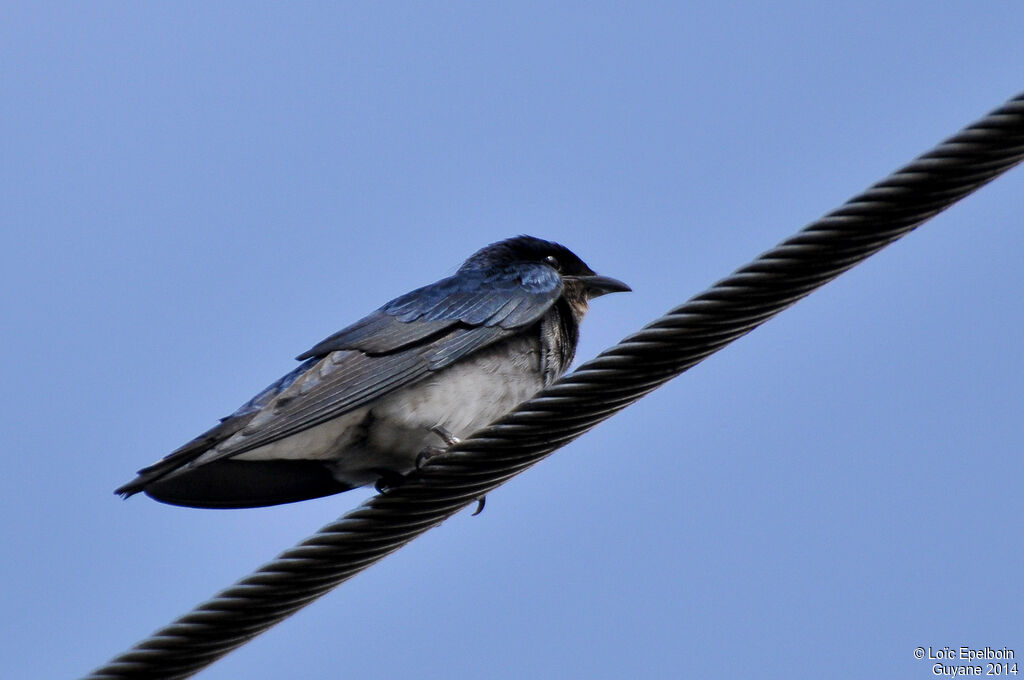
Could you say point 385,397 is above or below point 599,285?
below

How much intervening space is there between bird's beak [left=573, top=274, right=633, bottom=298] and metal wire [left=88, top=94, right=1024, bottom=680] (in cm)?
335

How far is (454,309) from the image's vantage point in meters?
6.87

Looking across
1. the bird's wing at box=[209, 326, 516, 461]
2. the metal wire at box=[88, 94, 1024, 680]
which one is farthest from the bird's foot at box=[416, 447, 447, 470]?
the metal wire at box=[88, 94, 1024, 680]

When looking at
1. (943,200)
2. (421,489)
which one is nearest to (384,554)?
(421,489)

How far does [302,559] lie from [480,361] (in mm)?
2366

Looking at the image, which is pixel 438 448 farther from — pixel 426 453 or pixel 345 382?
pixel 345 382

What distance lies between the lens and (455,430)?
646cm

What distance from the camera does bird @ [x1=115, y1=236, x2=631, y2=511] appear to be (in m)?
5.86

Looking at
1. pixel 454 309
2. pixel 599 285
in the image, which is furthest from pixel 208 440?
pixel 599 285

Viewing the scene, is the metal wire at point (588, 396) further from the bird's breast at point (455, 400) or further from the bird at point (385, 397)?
the bird's breast at point (455, 400)

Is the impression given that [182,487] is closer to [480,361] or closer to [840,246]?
[480,361]

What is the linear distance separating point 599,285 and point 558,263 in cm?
29

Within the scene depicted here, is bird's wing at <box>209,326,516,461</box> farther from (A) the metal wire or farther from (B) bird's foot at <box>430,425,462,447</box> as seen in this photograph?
(A) the metal wire

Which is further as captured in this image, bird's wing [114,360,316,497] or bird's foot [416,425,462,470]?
bird's foot [416,425,462,470]
